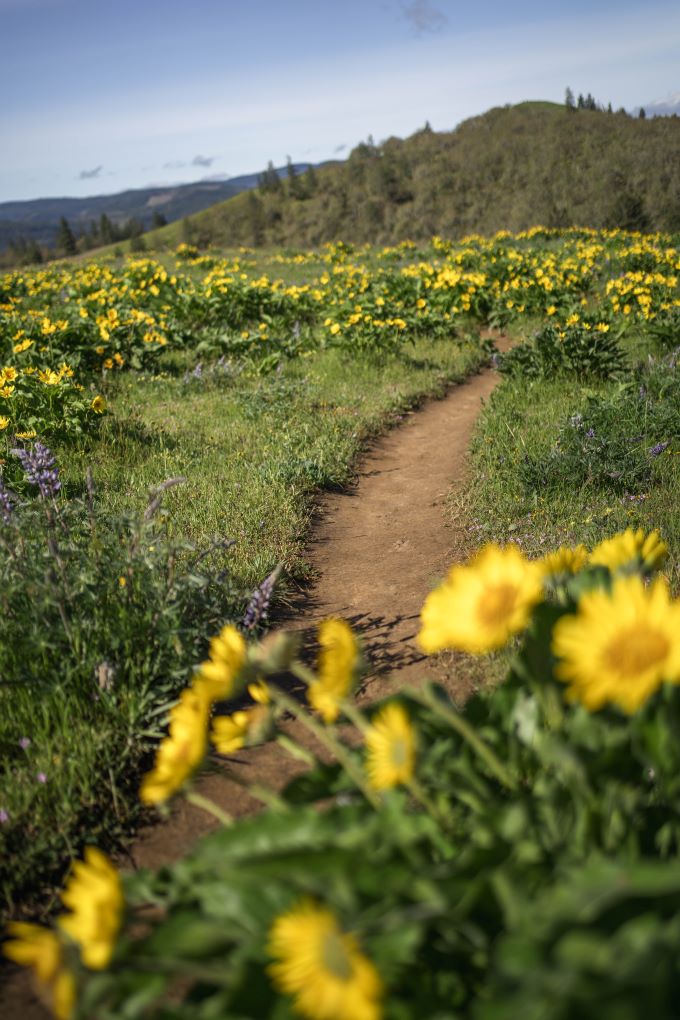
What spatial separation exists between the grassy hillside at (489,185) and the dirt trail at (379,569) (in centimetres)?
2079

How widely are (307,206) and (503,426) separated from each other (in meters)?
42.1

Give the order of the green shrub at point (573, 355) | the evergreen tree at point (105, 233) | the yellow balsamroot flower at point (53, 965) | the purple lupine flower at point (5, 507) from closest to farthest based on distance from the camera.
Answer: the yellow balsamroot flower at point (53, 965)
the purple lupine flower at point (5, 507)
the green shrub at point (573, 355)
the evergreen tree at point (105, 233)

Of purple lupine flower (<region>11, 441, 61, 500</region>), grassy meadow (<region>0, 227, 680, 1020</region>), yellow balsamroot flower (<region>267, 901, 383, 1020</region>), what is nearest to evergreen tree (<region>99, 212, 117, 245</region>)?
grassy meadow (<region>0, 227, 680, 1020</region>)

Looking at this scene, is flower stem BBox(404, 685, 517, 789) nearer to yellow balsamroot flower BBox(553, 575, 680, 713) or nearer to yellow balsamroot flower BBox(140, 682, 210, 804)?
yellow balsamroot flower BBox(553, 575, 680, 713)

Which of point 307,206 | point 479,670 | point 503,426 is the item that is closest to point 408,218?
point 307,206

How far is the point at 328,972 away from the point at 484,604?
0.63 metres

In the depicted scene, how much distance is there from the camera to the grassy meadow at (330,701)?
1097 millimetres

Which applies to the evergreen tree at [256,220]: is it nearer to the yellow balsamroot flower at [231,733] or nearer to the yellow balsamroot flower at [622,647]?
the yellow balsamroot flower at [231,733]

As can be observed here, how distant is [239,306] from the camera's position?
10.0 metres

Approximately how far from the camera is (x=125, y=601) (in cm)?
294

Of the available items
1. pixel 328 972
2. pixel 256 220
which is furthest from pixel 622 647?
pixel 256 220

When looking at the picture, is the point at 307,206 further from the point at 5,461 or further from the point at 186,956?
the point at 186,956

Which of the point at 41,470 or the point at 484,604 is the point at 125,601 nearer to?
the point at 41,470

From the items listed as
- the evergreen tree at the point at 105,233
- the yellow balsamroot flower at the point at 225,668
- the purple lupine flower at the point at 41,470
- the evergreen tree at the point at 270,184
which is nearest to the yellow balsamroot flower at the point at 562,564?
the yellow balsamroot flower at the point at 225,668
